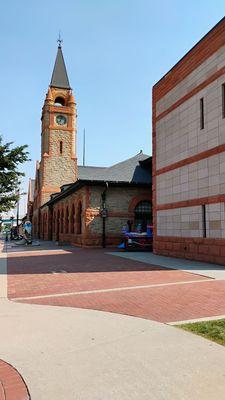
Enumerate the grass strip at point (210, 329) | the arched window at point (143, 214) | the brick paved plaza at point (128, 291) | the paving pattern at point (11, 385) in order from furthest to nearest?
the arched window at point (143, 214)
the brick paved plaza at point (128, 291)
the grass strip at point (210, 329)
the paving pattern at point (11, 385)

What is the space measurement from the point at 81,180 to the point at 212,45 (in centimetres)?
1330

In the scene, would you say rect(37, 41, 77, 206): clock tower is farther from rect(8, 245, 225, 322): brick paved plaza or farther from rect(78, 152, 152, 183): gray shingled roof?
rect(8, 245, 225, 322): brick paved plaza

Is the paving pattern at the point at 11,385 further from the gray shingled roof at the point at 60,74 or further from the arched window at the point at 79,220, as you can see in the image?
the gray shingled roof at the point at 60,74

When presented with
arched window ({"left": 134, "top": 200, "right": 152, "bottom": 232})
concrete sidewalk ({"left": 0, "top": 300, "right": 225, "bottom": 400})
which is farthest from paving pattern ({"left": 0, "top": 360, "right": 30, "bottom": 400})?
arched window ({"left": 134, "top": 200, "right": 152, "bottom": 232})

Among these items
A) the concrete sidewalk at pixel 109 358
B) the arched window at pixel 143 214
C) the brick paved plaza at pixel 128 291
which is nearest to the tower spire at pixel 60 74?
the arched window at pixel 143 214

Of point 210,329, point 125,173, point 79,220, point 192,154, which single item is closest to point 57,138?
point 79,220

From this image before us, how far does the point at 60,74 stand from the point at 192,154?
160ft

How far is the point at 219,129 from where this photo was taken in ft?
49.1

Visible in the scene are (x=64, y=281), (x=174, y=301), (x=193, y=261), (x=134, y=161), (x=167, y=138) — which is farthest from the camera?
(x=134, y=161)

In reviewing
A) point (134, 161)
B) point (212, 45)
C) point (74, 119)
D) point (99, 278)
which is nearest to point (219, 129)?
point (212, 45)

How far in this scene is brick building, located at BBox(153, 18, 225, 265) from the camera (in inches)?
591

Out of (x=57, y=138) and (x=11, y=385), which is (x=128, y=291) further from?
(x=57, y=138)

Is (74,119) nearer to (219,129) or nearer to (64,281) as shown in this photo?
(219,129)

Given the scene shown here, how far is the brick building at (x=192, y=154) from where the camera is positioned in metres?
15.0
